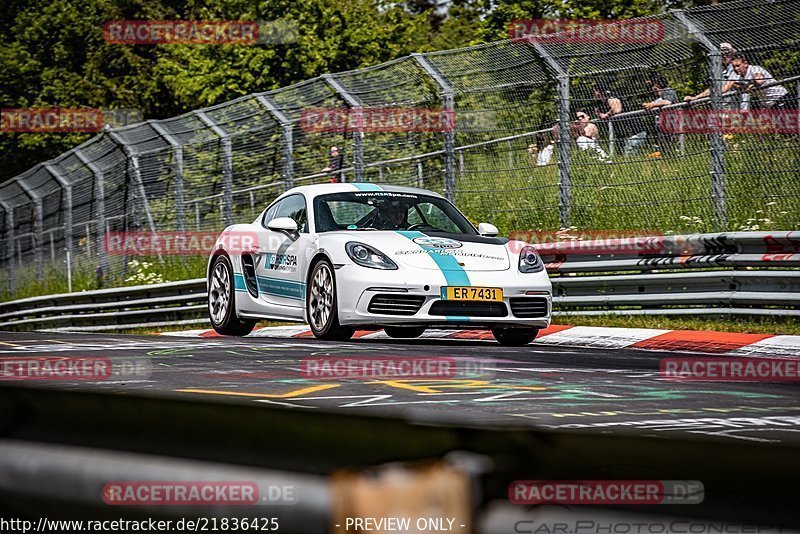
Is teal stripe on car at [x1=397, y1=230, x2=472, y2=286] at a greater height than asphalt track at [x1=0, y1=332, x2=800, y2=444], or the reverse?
teal stripe on car at [x1=397, y1=230, x2=472, y2=286]

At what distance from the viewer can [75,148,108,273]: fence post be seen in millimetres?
21205

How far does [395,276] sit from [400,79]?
19.5 ft

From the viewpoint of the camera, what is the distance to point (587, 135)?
13.0 meters

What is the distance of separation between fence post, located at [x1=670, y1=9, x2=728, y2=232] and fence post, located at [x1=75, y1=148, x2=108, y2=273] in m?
12.0

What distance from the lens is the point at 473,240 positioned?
33.2 ft

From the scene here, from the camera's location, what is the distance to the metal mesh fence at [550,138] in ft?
37.7

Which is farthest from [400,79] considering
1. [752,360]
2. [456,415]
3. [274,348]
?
[456,415]

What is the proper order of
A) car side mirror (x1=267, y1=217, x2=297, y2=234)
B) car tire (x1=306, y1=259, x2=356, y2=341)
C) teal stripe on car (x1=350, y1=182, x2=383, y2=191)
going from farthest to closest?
1. teal stripe on car (x1=350, y1=182, x2=383, y2=191)
2. car side mirror (x1=267, y1=217, x2=297, y2=234)
3. car tire (x1=306, y1=259, x2=356, y2=341)

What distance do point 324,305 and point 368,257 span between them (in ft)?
2.19

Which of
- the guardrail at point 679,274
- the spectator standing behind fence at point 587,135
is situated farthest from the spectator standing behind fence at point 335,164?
the guardrail at point 679,274

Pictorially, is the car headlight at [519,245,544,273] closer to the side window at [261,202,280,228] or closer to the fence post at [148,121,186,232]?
the side window at [261,202,280,228]

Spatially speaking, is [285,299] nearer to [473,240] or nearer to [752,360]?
[473,240]

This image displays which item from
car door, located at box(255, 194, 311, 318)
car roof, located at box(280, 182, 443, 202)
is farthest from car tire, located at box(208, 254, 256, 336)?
car roof, located at box(280, 182, 443, 202)

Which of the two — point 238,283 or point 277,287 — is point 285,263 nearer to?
point 277,287
